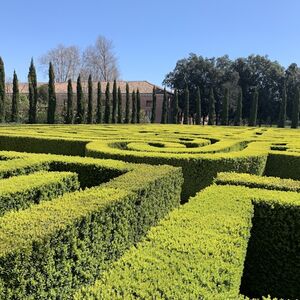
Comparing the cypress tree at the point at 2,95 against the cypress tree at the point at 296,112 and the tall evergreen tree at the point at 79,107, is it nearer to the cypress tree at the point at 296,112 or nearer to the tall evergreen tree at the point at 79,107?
the tall evergreen tree at the point at 79,107

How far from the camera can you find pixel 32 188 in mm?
5117

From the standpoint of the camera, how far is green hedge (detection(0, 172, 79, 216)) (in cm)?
479

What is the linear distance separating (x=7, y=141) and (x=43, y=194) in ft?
25.8

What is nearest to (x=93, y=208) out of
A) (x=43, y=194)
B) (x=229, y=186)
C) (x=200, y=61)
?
(x=43, y=194)

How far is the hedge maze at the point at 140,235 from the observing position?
8.66ft

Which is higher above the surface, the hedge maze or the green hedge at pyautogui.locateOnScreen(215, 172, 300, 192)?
the green hedge at pyautogui.locateOnScreen(215, 172, 300, 192)

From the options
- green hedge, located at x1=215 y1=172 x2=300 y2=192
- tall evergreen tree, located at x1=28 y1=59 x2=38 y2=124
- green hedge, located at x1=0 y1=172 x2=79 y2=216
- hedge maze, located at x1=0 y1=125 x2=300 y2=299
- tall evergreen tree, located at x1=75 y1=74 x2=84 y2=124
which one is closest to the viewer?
hedge maze, located at x1=0 y1=125 x2=300 y2=299

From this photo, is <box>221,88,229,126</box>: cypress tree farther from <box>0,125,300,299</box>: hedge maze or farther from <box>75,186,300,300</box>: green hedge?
<box>75,186,300,300</box>: green hedge

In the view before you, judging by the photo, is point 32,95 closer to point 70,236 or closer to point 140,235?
point 140,235

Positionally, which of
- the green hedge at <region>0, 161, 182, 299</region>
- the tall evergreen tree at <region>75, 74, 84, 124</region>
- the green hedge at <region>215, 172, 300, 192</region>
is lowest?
the green hedge at <region>0, 161, 182, 299</region>

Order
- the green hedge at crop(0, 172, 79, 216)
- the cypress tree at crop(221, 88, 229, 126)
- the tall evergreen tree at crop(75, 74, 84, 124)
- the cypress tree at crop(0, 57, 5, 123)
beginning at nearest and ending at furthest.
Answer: the green hedge at crop(0, 172, 79, 216) → the cypress tree at crop(0, 57, 5, 123) → the tall evergreen tree at crop(75, 74, 84, 124) → the cypress tree at crop(221, 88, 229, 126)

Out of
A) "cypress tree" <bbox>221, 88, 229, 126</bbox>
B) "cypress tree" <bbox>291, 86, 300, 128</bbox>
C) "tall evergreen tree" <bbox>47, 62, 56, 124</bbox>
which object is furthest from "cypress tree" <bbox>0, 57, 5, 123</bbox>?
"cypress tree" <bbox>291, 86, 300, 128</bbox>

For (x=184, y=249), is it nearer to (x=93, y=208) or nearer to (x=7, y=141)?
(x=93, y=208)

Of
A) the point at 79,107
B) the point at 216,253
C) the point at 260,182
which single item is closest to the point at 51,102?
the point at 79,107
